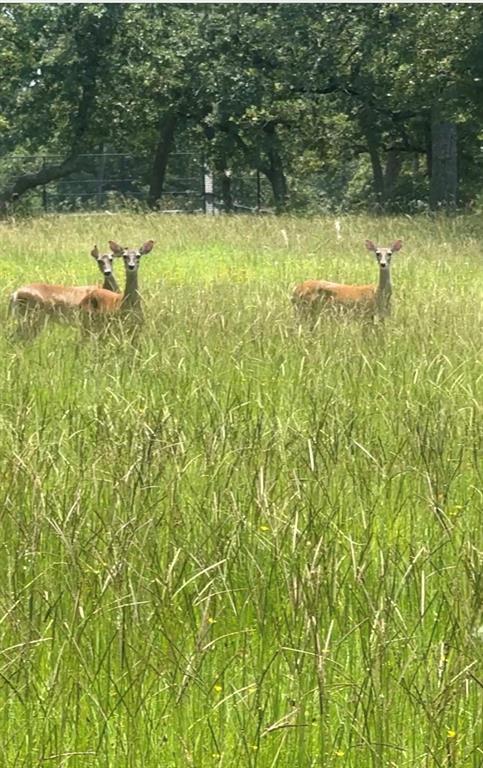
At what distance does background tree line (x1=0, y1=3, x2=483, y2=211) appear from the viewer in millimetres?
25938

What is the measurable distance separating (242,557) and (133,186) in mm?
36983

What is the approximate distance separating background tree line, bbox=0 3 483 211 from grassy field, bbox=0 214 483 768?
1748 centimetres

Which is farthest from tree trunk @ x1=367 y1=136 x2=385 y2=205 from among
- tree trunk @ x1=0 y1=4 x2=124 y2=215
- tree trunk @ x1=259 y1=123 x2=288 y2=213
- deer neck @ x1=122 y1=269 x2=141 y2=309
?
deer neck @ x1=122 y1=269 x2=141 y2=309

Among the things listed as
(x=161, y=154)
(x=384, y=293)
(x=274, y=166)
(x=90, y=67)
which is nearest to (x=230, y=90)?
(x=90, y=67)

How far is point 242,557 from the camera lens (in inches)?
120

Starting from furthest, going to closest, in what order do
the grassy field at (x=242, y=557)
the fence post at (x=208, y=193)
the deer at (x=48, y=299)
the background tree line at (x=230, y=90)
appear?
the fence post at (x=208, y=193) < the background tree line at (x=230, y=90) < the deer at (x=48, y=299) < the grassy field at (x=242, y=557)

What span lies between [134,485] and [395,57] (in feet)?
67.2

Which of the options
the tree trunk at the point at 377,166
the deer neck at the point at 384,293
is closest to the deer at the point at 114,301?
the deer neck at the point at 384,293

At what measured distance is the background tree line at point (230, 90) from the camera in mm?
25938

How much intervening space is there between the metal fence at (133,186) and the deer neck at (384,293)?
2217cm

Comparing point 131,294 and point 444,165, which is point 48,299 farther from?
point 444,165

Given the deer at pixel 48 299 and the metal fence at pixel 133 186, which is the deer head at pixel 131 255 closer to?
the deer at pixel 48 299

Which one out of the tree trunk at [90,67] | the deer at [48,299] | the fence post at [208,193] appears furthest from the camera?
the fence post at [208,193]

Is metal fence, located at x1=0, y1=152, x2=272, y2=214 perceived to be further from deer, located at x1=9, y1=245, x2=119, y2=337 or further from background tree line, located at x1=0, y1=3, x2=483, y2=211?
deer, located at x1=9, y1=245, x2=119, y2=337
